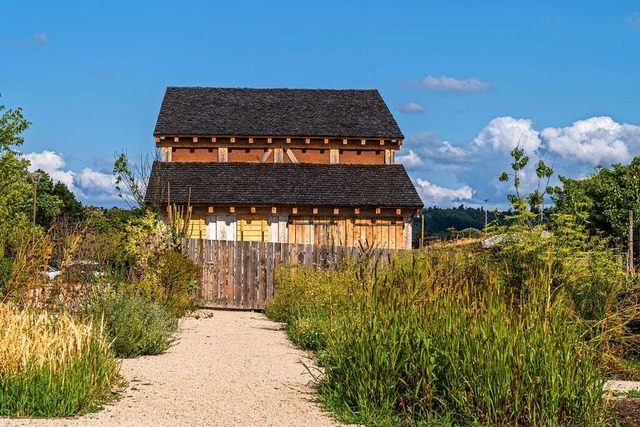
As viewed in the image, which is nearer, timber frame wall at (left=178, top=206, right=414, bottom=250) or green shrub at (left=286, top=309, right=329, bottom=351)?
green shrub at (left=286, top=309, right=329, bottom=351)

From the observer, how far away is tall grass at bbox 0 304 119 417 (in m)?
8.93

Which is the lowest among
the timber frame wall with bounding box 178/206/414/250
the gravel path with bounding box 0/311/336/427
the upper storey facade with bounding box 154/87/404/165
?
the gravel path with bounding box 0/311/336/427

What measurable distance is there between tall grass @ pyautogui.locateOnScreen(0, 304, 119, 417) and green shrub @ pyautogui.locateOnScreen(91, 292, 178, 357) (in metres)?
2.54

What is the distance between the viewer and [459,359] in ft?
27.7

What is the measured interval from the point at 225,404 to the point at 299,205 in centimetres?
1915

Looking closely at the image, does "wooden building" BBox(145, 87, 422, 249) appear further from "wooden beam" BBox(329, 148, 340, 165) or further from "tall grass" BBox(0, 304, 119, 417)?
"tall grass" BBox(0, 304, 119, 417)

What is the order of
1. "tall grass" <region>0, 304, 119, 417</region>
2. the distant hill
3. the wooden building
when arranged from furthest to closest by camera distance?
the distant hill → the wooden building → "tall grass" <region>0, 304, 119, 417</region>

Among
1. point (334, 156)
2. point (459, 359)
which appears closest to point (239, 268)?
point (334, 156)

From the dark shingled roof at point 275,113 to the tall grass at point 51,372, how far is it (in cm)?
2181

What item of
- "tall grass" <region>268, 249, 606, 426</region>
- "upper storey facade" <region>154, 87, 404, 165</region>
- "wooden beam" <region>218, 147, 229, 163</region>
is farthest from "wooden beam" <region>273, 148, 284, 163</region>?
"tall grass" <region>268, 249, 606, 426</region>

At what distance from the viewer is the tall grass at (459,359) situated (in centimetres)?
823

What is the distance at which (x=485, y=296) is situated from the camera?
9.11m

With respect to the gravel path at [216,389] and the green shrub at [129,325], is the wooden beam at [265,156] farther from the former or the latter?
the green shrub at [129,325]

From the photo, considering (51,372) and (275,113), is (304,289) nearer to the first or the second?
(51,372)
